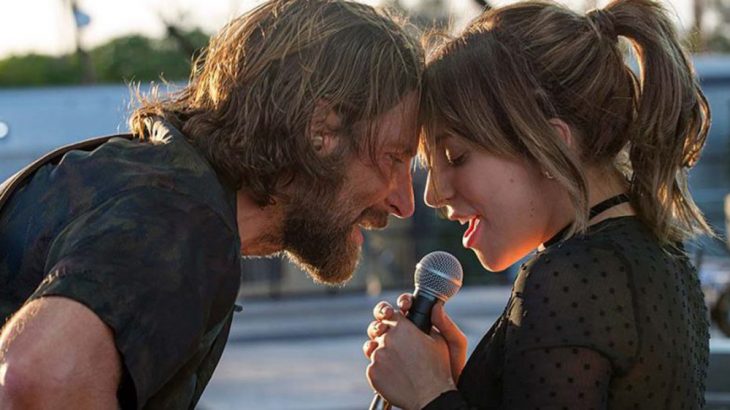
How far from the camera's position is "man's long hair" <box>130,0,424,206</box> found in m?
2.57

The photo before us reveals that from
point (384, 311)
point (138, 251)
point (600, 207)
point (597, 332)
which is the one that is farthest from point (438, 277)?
point (138, 251)

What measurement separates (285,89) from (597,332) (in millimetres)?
810

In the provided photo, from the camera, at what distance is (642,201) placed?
2.53 meters

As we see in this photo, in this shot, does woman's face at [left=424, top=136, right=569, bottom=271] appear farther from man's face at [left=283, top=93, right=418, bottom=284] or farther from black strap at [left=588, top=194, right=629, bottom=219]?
man's face at [left=283, top=93, right=418, bottom=284]

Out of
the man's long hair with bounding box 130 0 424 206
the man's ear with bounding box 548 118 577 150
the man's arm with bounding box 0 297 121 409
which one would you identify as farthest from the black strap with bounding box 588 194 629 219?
the man's arm with bounding box 0 297 121 409

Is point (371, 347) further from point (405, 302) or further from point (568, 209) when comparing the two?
point (568, 209)

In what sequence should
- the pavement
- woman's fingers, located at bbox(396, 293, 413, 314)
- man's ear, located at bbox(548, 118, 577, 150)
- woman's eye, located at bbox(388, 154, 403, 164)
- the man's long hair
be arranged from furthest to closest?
the pavement < woman's eye, located at bbox(388, 154, 403, 164) < woman's fingers, located at bbox(396, 293, 413, 314) < the man's long hair < man's ear, located at bbox(548, 118, 577, 150)

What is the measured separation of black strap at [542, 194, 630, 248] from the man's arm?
3.15 feet

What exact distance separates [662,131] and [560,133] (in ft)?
0.70

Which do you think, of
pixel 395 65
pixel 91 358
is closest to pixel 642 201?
pixel 395 65

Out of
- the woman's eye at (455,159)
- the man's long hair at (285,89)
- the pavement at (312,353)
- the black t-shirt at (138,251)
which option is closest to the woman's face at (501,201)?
the woman's eye at (455,159)

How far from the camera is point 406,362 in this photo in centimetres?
253

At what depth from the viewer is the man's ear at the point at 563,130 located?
2.46 metres

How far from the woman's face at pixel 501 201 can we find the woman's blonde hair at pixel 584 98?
0.04 metres
